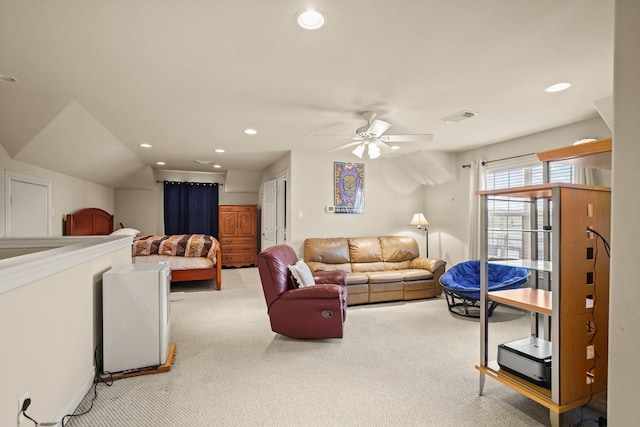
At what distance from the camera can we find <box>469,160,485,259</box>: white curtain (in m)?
4.94

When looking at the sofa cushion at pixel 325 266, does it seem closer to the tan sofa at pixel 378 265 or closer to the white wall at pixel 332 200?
the tan sofa at pixel 378 265

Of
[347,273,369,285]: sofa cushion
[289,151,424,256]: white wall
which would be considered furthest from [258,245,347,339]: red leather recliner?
[289,151,424,256]: white wall

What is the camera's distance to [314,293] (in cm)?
316

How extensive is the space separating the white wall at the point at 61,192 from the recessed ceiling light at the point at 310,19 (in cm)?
414

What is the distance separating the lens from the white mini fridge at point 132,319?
2.51 meters

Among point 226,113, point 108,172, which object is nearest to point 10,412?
point 226,113

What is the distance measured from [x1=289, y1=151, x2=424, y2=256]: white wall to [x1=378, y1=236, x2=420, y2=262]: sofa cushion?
414mm

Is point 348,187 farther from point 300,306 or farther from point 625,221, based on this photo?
point 625,221

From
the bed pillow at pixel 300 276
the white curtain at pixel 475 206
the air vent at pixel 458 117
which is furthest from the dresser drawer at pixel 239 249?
the air vent at pixel 458 117

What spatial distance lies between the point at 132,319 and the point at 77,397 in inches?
22.9

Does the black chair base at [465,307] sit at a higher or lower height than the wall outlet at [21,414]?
lower

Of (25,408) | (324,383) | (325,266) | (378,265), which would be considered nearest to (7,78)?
(25,408)

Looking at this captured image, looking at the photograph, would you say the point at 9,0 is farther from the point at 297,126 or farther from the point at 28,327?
the point at 297,126

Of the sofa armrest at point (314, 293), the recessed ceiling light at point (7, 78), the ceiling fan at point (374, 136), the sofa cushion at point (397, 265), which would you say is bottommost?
the sofa cushion at point (397, 265)
